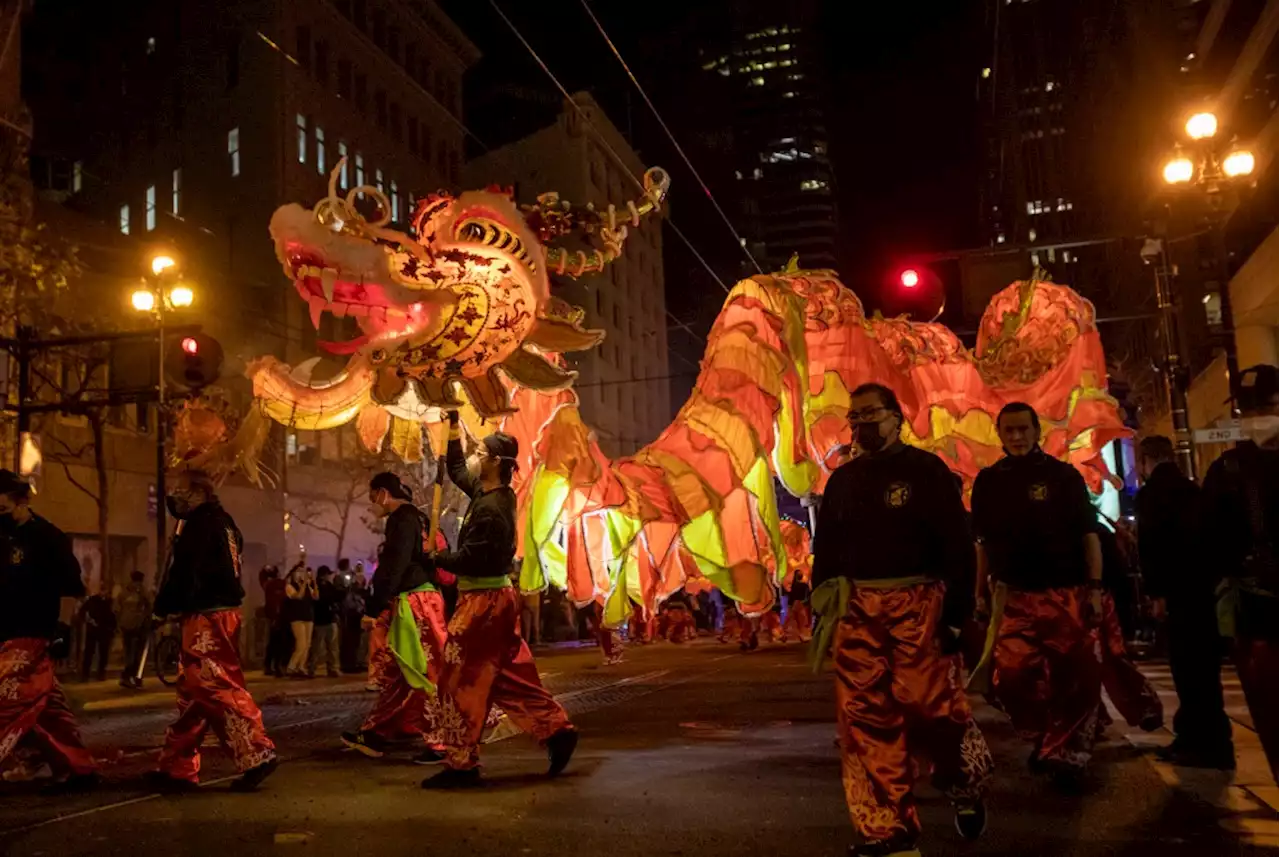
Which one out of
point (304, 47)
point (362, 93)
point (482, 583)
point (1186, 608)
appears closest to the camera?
point (482, 583)

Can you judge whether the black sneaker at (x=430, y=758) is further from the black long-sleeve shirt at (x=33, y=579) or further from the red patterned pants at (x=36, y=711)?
the black long-sleeve shirt at (x=33, y=579)

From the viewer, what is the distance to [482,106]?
55344 millimetres

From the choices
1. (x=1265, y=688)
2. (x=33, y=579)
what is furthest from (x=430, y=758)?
(x=1265, y=688)

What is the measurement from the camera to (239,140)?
118 feet

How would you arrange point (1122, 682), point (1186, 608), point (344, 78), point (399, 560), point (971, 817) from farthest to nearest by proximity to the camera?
1. point (344, 78)
2. point (399, 560)
3. point (1122, 682)
4. point (1186, 608)
5. point (971, 817)

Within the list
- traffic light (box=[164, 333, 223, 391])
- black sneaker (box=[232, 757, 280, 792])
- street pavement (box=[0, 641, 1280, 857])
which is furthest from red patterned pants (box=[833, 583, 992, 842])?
traffic light (box=[164, 333, 223, 391])

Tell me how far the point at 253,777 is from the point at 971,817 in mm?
3793

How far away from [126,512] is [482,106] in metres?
33.9

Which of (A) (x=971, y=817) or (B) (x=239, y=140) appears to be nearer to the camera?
(A) (x=971, y=817)

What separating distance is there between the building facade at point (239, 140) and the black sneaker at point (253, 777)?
79.6 ft

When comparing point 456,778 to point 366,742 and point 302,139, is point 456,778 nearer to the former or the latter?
point 366,742

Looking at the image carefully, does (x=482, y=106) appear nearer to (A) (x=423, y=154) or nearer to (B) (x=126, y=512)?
(A) (x=423, y=154)

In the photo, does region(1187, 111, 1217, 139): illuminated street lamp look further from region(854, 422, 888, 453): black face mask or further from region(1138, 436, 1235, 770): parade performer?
region(854, 422, 888, 453): black face mask

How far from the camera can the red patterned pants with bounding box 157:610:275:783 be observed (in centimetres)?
656
